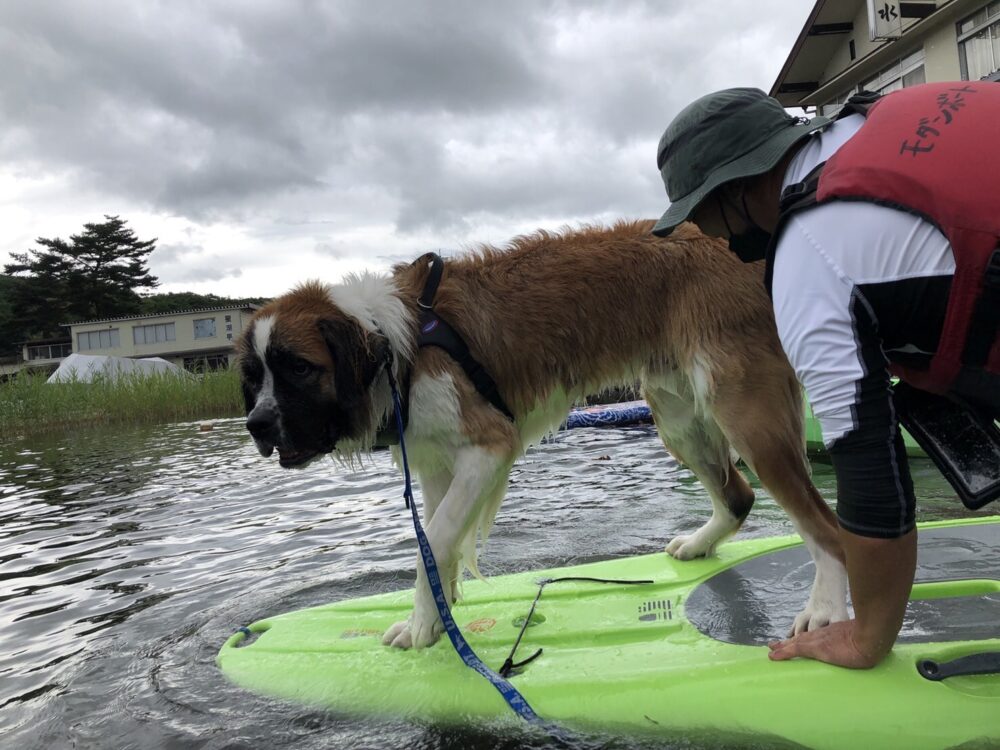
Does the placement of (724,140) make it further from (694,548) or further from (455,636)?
(694,548)

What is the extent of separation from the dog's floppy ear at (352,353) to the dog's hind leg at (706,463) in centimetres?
149

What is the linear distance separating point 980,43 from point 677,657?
19.7m

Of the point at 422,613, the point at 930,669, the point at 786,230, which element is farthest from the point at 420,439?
the point at 930,669

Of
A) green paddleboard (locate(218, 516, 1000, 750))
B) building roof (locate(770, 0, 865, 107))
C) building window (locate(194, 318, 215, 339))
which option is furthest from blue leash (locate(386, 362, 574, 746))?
building window (locate(194, 318, 215, 339))

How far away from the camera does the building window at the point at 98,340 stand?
2431 inches

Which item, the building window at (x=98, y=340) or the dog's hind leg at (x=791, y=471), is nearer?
the dog's hind leg at (x=791, y=471)

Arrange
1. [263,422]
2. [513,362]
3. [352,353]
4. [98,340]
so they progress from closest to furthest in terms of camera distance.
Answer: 1. [263,422]
2. [352,353]
3. [513,362]
4. [98,340]

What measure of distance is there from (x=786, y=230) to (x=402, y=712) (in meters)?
2.37

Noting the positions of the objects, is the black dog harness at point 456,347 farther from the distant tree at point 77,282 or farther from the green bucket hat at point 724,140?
the distant tree at point 77,282

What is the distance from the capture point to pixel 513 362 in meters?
3.62

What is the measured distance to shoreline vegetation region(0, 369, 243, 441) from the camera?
19.7 m

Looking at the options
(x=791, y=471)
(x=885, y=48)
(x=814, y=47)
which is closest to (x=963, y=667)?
(x=791, y=471)

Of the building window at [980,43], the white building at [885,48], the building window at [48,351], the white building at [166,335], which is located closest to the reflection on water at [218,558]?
the building window at [980,43]

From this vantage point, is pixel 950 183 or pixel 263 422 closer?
pixel 950 183
